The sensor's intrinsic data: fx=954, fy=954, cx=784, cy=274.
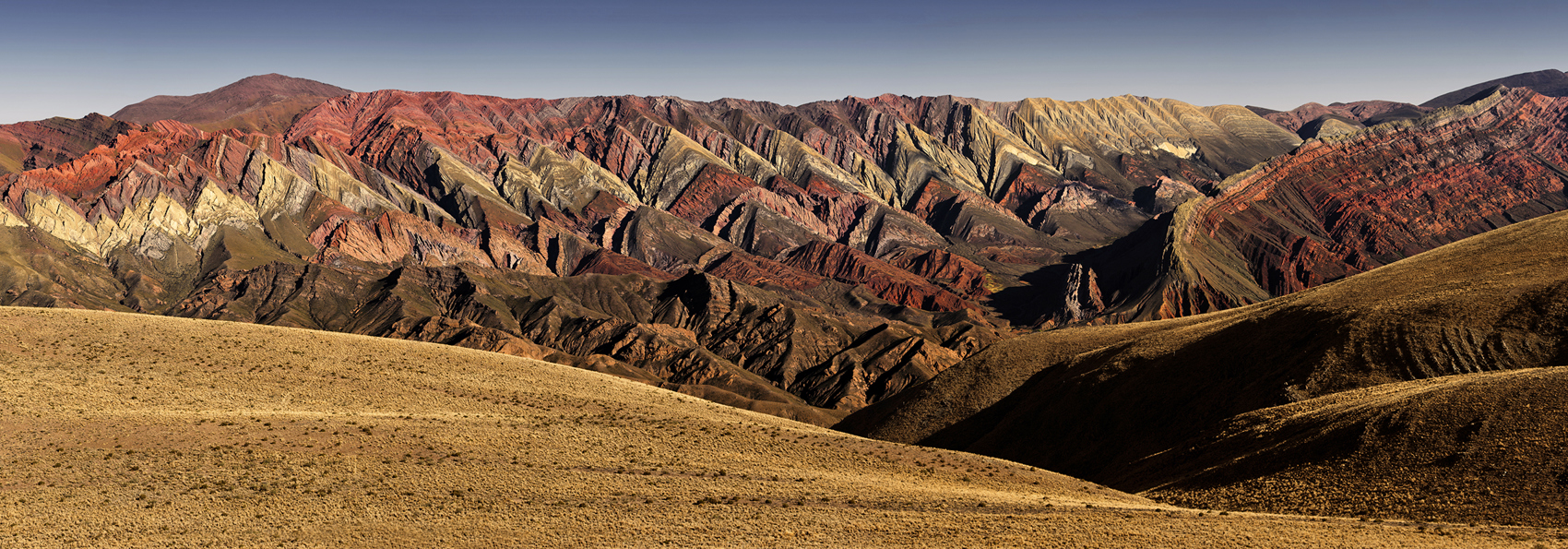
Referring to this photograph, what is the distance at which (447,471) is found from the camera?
2180 inches

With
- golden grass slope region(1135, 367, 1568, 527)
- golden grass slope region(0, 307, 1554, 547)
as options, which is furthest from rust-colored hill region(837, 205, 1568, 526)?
golden grass slope region(0, 307, 1554, 547)

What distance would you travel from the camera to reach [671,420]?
230 ft

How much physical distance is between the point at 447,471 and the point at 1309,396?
67.6m

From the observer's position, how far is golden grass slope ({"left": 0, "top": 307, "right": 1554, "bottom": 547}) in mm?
46781

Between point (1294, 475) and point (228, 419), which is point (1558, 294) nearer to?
point (1294, 475)

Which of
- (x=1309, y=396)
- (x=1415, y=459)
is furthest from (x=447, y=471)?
(x=1309, y=396)

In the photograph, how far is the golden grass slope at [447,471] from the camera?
46.8 metres

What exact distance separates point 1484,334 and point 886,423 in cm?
6169

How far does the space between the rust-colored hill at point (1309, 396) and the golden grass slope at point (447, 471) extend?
901cm

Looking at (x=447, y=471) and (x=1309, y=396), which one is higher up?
(x=1309, y=396)

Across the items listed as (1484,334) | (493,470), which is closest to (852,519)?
(493,470)

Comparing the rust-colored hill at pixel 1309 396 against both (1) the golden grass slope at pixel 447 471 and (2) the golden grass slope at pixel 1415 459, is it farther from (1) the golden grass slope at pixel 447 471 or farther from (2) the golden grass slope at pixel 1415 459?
(1) the golden grass slope at pixel 447 471

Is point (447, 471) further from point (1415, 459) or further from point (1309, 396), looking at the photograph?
point (1309, 396)

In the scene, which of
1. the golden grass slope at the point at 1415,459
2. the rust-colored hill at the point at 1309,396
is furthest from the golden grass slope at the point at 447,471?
the rust-colored hill at the point at 1309,396
